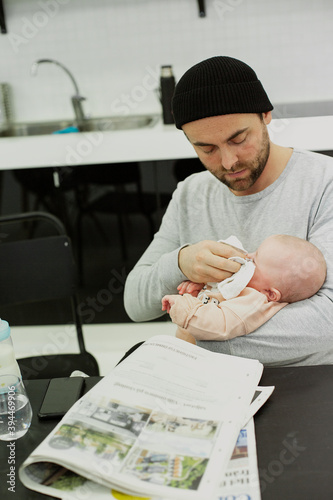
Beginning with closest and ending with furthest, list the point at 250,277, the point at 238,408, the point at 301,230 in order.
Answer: the point at 238,408, the point at 250,277, the point at 301,230

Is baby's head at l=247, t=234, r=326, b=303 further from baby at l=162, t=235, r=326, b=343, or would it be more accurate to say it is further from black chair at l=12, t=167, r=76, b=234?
black chair at l=12, t=167, r=76, b=234

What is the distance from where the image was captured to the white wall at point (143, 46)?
3.08m

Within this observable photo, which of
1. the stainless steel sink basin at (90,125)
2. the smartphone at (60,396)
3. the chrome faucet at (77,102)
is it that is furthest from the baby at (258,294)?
the chrome faucet at (77,102)

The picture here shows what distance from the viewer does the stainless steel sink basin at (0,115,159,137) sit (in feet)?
10.6

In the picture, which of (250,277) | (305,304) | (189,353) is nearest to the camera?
(189,353)

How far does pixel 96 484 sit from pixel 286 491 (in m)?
0.26

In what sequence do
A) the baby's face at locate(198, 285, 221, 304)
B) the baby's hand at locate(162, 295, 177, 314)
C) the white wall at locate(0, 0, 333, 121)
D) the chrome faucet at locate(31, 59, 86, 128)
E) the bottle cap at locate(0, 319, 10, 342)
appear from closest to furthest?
1. the bottle cap at locate(0, 319, 10, 342)
2. the baby's hand at locate(162, 295, 177, 314)
3. the baby's face at locate(198, 285, 221, 304)
4. the white wall at locate(0, 0, 333, 121)
5. the chrome faucet at locate(31, 59, 86, 128)

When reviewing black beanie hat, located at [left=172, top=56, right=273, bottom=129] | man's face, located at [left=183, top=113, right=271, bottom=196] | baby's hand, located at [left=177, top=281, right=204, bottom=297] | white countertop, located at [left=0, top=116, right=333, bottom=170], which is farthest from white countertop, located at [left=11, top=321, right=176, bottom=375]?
black beanie hat, located at [left=172, top=56, right=273, bottom=129]

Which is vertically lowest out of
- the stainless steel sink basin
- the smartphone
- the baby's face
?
the smartphone

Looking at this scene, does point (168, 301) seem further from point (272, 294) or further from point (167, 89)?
point (167, 89)

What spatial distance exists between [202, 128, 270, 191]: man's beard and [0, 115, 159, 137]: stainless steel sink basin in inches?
72.6

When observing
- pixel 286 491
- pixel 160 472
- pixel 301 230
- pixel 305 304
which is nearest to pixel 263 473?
pixel 286 491

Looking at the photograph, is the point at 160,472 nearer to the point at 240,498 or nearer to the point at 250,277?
the point at 240,498

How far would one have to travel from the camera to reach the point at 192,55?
3188 millimetres
